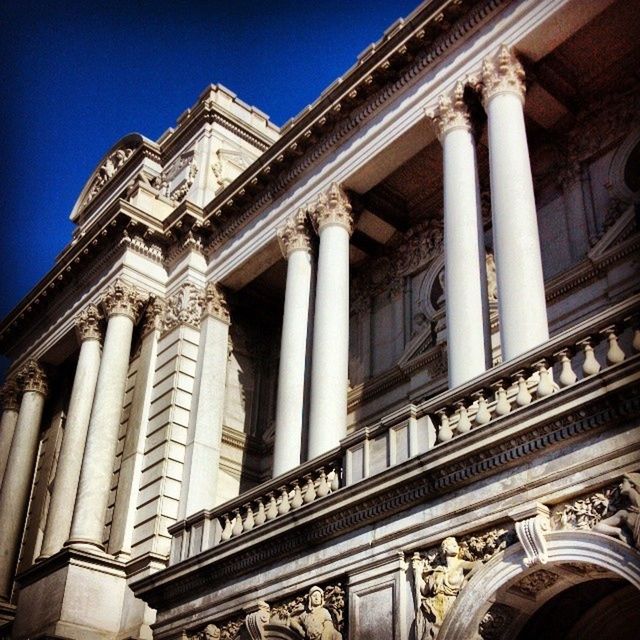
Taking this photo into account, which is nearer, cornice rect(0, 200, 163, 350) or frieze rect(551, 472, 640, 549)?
frieze rect(551, 472, 640, 549)

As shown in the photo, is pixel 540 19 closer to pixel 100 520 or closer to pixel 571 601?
pixel 571 601

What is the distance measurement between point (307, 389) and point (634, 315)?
11.6 meters

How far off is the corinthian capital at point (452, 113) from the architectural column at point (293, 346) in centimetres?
512

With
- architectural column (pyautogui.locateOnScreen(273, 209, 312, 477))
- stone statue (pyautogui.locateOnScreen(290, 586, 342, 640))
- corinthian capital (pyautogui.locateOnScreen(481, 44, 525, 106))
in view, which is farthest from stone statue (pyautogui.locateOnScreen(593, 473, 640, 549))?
corinthian capital (pyautogui.locateOnScreen(481, 44, 525, 106))

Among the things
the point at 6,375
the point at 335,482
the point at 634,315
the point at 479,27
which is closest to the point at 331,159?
the point at 479,27

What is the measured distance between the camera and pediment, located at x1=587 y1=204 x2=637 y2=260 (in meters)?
20.9

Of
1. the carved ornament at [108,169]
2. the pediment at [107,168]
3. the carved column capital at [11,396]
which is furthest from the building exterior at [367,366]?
the carved ornament at [108,169]

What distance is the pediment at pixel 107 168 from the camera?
3919cm

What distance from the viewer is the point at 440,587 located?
14078 millimetres

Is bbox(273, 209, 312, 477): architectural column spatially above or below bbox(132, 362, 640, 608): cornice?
above

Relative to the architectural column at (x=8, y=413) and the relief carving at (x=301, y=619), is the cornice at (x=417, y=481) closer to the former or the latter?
the relief carving at (x=301, y=619)

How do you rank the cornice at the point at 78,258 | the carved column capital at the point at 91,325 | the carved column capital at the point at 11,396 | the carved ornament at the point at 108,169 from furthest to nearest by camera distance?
the carved ornament at the point at 108,169 → the carved column capital at the point at 11,396 → the carved column capital at the point at 91,325 → the cornice at the point at 78,258

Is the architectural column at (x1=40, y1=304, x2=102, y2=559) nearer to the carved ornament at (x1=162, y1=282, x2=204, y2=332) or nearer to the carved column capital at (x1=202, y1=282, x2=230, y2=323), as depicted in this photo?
the carved ornament at (x1=162, y1=282, x2=204, y2=332)

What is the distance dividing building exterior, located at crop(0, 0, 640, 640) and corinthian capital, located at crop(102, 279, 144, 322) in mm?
109
